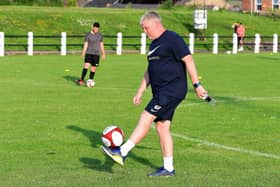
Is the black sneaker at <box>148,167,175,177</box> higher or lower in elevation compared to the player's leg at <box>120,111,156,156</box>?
lower

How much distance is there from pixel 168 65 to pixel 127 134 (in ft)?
13.4

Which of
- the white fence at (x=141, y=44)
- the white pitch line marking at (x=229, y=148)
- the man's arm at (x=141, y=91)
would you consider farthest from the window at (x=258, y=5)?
the man's arm at (x=141, y=91)

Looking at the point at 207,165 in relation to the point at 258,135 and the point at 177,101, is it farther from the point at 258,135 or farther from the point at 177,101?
the point at 258,135

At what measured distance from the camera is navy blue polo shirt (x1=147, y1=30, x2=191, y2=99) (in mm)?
9633

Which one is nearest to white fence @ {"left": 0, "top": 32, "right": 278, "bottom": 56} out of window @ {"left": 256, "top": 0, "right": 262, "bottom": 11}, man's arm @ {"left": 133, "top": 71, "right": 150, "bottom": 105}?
man's arm @ {"left": 133, "top": 71, "right": 150, "bottom": 105}

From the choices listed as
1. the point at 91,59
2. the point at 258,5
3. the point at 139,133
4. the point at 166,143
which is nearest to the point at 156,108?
the point at 139,133

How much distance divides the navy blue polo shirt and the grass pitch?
3.41 feet

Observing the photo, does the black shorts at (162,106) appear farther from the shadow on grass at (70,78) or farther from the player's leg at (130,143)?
the shadow on grass at (70,78)

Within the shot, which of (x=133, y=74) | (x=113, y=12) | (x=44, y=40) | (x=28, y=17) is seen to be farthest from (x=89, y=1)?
(x=133, y=74)

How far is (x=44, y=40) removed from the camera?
48906 mm

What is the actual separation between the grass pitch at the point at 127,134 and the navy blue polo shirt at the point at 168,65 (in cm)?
104

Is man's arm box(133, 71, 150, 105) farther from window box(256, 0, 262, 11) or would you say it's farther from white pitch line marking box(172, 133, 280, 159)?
window box(256, 0, 262, 11)

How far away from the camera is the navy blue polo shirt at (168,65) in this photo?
9633 mm

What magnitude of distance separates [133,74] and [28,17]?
2681 centimetres
